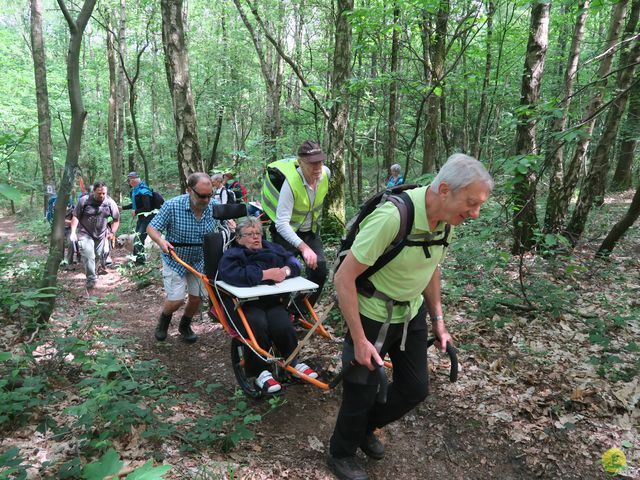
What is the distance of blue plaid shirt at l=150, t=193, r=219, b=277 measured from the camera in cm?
527

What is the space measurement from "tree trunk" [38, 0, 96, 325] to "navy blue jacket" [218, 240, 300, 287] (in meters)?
2.18

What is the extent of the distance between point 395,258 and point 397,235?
0.53 ft

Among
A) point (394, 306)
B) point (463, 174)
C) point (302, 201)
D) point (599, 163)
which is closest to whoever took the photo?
point (463, 174)

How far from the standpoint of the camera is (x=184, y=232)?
214 inches

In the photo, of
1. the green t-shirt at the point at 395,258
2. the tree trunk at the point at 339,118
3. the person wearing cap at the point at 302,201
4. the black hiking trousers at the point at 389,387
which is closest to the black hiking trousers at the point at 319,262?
the person wearing cap at the point at 302,201

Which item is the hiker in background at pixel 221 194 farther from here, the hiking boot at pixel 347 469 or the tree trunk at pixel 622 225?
the tree trunk at pixel 622 225

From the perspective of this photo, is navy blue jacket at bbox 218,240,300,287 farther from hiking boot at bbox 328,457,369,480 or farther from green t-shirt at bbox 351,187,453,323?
hiking boot at bbox 328,457,369,480

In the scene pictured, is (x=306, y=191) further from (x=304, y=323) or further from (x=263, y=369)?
(x=263, y=369)

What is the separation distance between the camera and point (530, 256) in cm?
837

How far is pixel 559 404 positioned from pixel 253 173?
11844 mm

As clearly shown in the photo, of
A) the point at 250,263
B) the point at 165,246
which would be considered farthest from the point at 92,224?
the point at 250,263

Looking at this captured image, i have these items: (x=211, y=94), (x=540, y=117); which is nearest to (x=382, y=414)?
(x=540, y=117)

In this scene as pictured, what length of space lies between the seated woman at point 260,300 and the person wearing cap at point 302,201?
0.26 m

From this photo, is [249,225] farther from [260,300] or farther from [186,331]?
[186,331]
